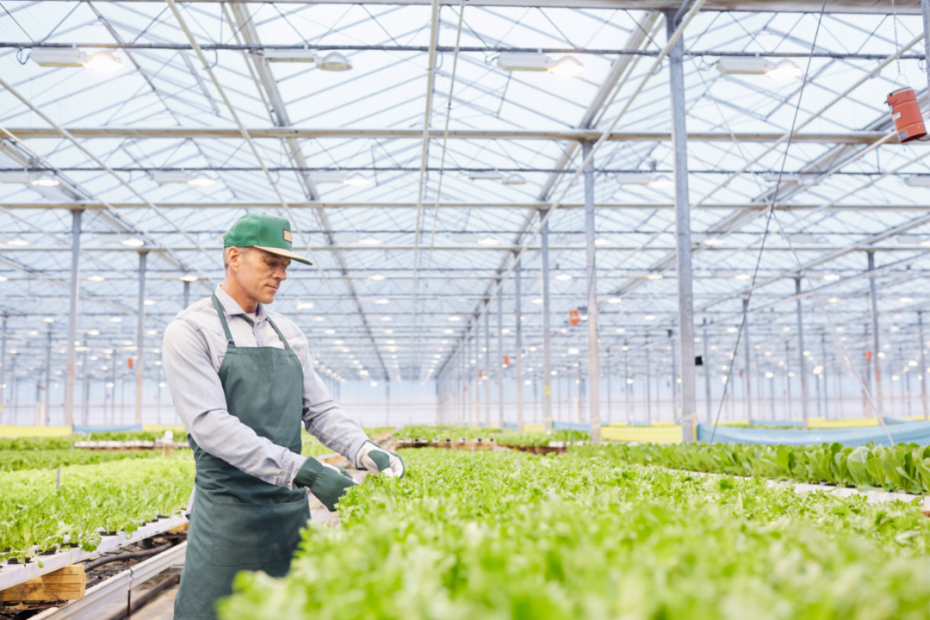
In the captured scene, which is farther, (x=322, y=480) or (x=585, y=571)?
(x=322, y=480)

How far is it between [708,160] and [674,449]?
8273mm

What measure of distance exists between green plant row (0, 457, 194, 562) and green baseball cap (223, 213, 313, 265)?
7.92ft

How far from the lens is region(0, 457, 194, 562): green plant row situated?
3.88m

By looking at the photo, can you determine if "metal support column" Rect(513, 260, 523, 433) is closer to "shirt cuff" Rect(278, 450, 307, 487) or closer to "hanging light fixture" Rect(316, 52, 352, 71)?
"hanging light fixture" Rect(316, 52, 352, 71)

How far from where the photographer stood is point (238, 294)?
2.68 meters

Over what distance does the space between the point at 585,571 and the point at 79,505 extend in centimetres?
454

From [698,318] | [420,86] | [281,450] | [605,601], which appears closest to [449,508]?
[281,450]

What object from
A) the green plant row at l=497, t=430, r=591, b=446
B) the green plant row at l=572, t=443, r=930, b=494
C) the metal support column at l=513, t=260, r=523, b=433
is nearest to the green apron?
the green plant row at l=572, t=443, r=930, b=494

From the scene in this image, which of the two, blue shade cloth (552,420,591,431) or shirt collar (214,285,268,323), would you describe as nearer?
shirt collar (214,285,268,323)

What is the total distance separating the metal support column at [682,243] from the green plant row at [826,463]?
78.9 inches

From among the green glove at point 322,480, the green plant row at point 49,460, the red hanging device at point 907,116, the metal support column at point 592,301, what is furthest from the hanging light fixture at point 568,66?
the green plant row at point 49,460

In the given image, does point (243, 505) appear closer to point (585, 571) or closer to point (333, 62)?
point (585, 571)

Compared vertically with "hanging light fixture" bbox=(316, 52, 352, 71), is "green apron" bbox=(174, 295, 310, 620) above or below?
below

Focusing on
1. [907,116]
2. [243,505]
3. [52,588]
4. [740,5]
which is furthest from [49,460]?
[740,5]
